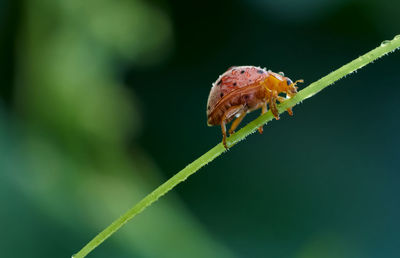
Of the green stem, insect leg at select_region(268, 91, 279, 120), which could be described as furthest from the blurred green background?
the green stem

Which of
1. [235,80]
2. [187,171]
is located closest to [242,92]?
[235,80]

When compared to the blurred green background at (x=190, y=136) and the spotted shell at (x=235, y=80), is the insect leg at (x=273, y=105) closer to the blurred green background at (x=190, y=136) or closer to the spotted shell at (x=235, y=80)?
the spotted shell at (x=235, y=80)

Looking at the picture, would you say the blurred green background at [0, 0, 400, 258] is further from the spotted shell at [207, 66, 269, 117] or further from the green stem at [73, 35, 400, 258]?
the green stem at [73, 35, 400, 258]

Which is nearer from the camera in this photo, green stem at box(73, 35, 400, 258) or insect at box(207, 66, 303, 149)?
green stem at box(73, 35, 400, 258)

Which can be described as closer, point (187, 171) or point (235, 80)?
point (187, 171)

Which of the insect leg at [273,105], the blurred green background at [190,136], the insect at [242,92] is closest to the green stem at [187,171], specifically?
the insect leg at [273,105]

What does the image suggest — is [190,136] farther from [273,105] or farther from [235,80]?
[273,105]

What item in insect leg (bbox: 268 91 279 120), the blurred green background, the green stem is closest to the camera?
the green stem

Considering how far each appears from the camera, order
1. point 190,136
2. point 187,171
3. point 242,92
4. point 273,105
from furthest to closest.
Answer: point 190,136
point 242,92
point 273,105
point 187,171
